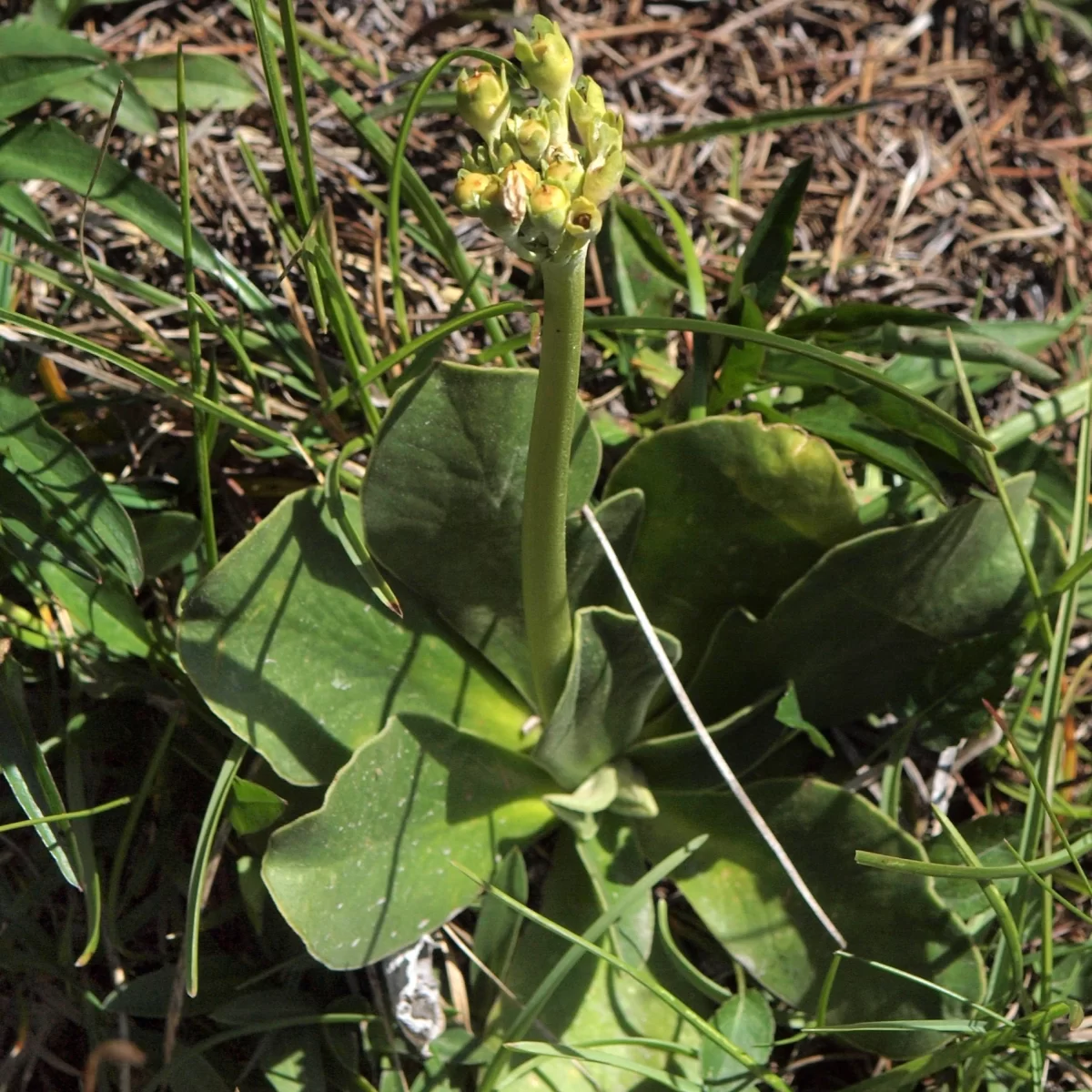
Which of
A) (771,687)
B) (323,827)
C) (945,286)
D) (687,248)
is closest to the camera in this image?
(323,827)

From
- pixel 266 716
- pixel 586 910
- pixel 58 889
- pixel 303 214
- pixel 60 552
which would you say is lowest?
pixel 586 910

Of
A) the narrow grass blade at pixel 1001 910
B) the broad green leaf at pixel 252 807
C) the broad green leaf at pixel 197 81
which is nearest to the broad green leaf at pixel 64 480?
the broad green leaf at pixel 252 807

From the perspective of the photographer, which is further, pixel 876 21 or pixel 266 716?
pixel 876 21

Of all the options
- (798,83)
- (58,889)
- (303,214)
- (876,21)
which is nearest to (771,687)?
(303,214)

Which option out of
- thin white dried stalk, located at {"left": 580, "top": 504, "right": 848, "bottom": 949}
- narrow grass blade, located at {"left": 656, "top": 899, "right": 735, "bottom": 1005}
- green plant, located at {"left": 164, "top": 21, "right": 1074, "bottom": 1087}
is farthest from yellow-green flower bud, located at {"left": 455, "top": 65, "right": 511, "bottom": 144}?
narrow grass blade, located at {"left": 656, "top": 899, "right": 735, "bottom": 1005}

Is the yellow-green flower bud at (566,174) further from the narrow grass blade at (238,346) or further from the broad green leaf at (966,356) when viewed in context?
the broad green leaf at (966,356)

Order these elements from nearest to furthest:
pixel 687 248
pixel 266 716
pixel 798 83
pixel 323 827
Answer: pixel 323 827
pixel 266 716
pixel 687 248
pixel 798 83

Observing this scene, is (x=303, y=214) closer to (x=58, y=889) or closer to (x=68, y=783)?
(x=68, y=783)
